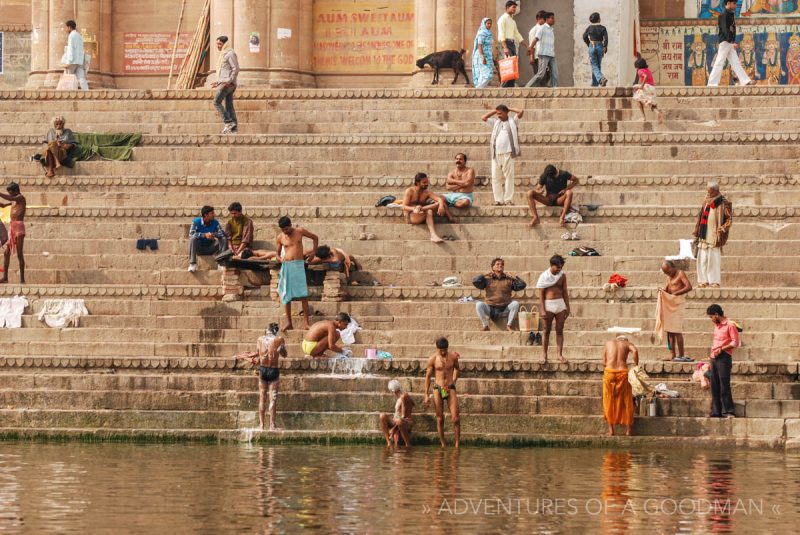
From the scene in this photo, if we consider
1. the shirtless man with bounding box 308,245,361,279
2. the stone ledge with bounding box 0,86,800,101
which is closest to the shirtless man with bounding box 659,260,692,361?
the shirtless man with bounding box 308,245,361,279

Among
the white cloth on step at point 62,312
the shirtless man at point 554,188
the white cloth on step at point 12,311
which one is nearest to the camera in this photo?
the white cloth on step at point 62,312

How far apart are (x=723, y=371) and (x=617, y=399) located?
1137 mm

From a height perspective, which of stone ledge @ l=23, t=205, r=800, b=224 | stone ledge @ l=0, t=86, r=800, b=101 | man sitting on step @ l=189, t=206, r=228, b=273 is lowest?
man sitting on step @ l=189, t=206, r=228, b=273

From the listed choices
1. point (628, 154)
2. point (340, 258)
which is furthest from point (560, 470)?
point (628, 154)

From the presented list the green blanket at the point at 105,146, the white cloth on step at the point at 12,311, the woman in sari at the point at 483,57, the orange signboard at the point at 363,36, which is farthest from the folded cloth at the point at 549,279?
the orange signboard at the point at 363,36

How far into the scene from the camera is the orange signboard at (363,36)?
2939 centimetres

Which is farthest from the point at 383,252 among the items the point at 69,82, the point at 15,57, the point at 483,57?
the point at 15,57

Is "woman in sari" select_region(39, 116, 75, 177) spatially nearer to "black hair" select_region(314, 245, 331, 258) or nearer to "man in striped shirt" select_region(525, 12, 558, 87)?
"black hair" select_region(314, 245, 331, 258)

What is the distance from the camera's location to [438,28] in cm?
2816

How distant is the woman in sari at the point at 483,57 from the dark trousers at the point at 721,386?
371 inches

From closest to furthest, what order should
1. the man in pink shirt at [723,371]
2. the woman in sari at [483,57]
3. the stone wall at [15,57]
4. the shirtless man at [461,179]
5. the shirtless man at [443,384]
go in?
the shirtless man at [443,384] < the man in pink shirt at [723,371] < the shirtless man at [461,179] < the woman in sari at [483,57] < the stone wall at [15,57]

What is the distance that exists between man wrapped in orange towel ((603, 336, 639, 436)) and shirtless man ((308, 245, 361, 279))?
3.93 metres

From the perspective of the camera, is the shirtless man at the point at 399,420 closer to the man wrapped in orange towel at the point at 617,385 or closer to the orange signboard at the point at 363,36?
the man wrapped in orange towel at the point at 617,385

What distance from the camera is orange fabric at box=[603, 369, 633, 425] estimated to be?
57.7ft
